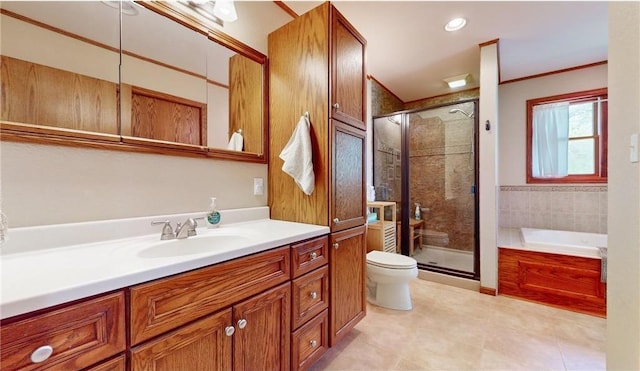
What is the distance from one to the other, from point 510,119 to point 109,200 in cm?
430

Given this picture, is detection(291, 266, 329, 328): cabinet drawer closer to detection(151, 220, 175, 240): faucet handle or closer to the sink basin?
the sink basin

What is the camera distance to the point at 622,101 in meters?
0.85

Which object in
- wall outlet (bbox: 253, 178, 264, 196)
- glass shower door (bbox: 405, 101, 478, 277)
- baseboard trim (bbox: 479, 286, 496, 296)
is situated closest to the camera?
wall outlet (bbox: 253, 178, 264, 196)

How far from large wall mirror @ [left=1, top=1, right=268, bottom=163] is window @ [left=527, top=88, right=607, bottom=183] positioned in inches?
138

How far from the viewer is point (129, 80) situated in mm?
1148

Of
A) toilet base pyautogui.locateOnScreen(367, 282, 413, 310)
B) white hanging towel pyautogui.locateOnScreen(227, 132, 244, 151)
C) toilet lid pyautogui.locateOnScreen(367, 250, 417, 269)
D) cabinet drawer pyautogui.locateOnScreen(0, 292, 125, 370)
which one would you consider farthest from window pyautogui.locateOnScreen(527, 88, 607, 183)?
cabinet drawer pyautogui.locateOnScreen(0, 292, 125, 370)

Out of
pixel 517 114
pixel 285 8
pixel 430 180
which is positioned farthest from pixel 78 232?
pixel 517 114

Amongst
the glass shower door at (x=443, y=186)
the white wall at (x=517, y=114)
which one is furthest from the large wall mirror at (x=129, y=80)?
the white wall at (x=517, y=114)

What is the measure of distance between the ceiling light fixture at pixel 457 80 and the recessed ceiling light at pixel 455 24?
104 cm

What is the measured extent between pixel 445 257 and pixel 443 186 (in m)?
0.90

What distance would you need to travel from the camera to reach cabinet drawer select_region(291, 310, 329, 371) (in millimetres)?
1196

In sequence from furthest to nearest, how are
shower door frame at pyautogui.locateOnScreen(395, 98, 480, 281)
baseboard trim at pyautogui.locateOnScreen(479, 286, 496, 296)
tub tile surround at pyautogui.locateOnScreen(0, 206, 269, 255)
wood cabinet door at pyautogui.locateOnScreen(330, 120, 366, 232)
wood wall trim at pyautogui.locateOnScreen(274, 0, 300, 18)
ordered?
shower door frame at pyautogui.locateOnScreen(395, 98, 480, 281) < baseboard trim at pyautogui.locateOnScreen(479, 286, 496, 296) < wood wall trim at pyautogui.locateOnScreen(274, 0, 300, 18) < wood cabinet door at pyautogui.locateOnScreen(330, 120, 366, 232) < tub tile surround at pyautogui.locateOnScreen(0, 206, 269, 255)

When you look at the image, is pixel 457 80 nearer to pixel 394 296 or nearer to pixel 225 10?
pixel 394 296

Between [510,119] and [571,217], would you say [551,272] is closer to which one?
[571,217]
